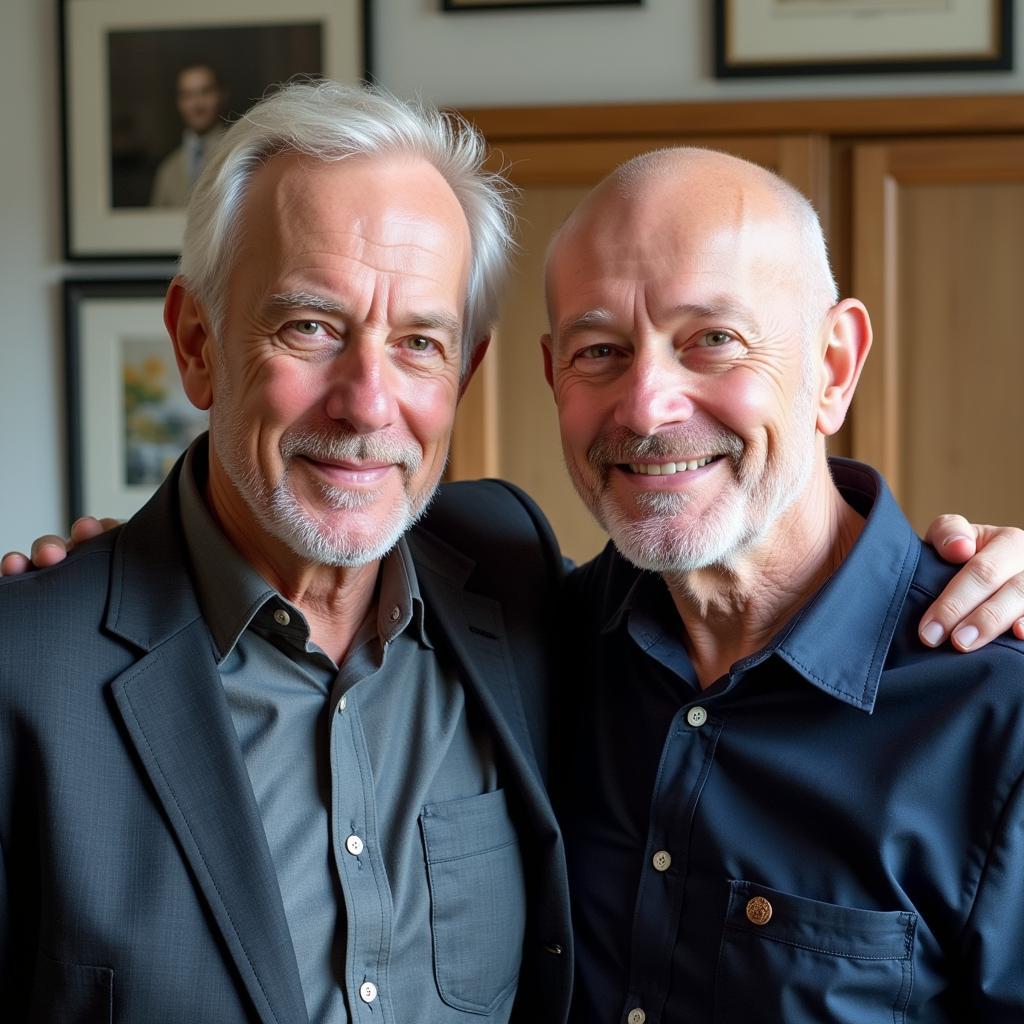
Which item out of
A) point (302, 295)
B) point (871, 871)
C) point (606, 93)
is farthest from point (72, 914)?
point (606, 93)

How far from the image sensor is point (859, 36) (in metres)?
3.00

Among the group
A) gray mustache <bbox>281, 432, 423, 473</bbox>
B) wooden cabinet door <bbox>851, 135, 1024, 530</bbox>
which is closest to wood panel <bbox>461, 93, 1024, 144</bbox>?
wooden cabinet door <bbox>851, 135, 1024, 530</bbox>

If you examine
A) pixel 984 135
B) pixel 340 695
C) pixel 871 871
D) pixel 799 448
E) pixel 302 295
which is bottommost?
pixel 871 871

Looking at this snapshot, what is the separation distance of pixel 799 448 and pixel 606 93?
6.26ft

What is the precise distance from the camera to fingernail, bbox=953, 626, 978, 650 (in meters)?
1.30

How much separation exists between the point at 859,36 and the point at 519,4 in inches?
33.7

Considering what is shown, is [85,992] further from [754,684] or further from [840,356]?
[840,356]

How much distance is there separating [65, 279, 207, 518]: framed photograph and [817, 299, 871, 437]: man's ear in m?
2.20

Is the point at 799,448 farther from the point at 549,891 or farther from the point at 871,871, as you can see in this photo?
the point at 549,891

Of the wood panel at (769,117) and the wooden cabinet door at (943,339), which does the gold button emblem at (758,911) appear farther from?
the wood panel at (769,117)

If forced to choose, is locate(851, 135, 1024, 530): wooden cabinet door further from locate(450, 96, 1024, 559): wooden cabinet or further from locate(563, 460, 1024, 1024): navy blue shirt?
locate(563, 460, 1024, 1024): navy blue shirt

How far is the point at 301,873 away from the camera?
135 centimetres

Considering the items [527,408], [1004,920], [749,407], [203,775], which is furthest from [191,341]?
[527,408]

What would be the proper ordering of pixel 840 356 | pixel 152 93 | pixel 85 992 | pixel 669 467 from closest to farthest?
pixel 85 992 → pixel 669 467 → pixel 840 356 → pixel 152 93
